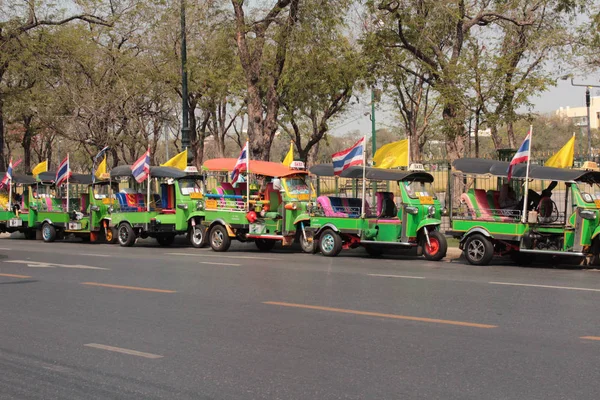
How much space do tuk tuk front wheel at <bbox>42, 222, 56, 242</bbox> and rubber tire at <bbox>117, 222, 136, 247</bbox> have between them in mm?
4040

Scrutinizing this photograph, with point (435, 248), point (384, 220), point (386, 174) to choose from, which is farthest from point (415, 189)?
point (435, 248)

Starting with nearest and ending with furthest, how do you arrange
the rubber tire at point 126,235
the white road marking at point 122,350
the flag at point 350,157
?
the white road marking at point 122,350
the flag at point 350,157
the rubber tire at point 126,235

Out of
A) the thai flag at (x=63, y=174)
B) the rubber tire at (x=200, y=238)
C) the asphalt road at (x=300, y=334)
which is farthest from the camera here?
the thai flag at (x=63, y=174)

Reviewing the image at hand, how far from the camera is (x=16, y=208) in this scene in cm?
2950

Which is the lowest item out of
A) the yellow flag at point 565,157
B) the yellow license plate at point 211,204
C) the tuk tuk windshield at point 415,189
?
the yellow license plate at point 211,204

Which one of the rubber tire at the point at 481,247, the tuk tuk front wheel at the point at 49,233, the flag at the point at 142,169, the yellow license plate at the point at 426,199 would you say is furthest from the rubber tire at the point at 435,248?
the tuk tuk front wheel at the point at 49,233

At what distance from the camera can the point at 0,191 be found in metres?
30.2

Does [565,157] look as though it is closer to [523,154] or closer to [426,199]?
[523,154]

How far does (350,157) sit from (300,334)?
11051 mm

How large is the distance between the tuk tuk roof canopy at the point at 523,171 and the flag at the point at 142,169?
9762 mm

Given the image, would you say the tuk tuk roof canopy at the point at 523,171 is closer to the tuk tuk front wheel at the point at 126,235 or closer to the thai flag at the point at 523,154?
the thai flag at the point at 523,154

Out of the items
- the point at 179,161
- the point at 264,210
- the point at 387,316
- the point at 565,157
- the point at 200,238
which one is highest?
the point at 179,161

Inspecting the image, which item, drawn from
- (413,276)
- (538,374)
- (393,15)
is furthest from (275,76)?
(538,374)

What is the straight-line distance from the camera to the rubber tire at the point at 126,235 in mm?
24203
